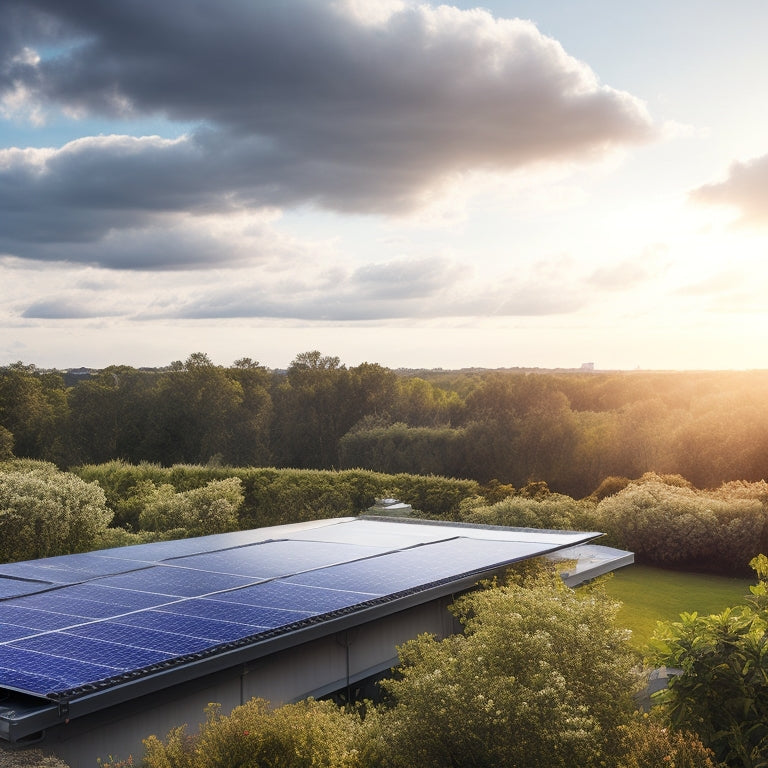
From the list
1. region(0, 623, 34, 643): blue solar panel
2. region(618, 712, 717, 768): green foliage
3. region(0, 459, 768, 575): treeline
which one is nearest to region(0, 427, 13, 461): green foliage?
region(0, 459, 768, 575): treeline

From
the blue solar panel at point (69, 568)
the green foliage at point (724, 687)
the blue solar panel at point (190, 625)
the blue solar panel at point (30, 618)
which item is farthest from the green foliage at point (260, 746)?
the blue solar panel at point (69, 568)

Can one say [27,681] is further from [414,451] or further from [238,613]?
[414,451]

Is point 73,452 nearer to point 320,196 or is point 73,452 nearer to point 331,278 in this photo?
point 331,278

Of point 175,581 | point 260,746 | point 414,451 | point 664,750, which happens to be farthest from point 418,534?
point 414,451

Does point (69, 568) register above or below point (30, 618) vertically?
below

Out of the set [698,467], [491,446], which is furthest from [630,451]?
[491,446]
